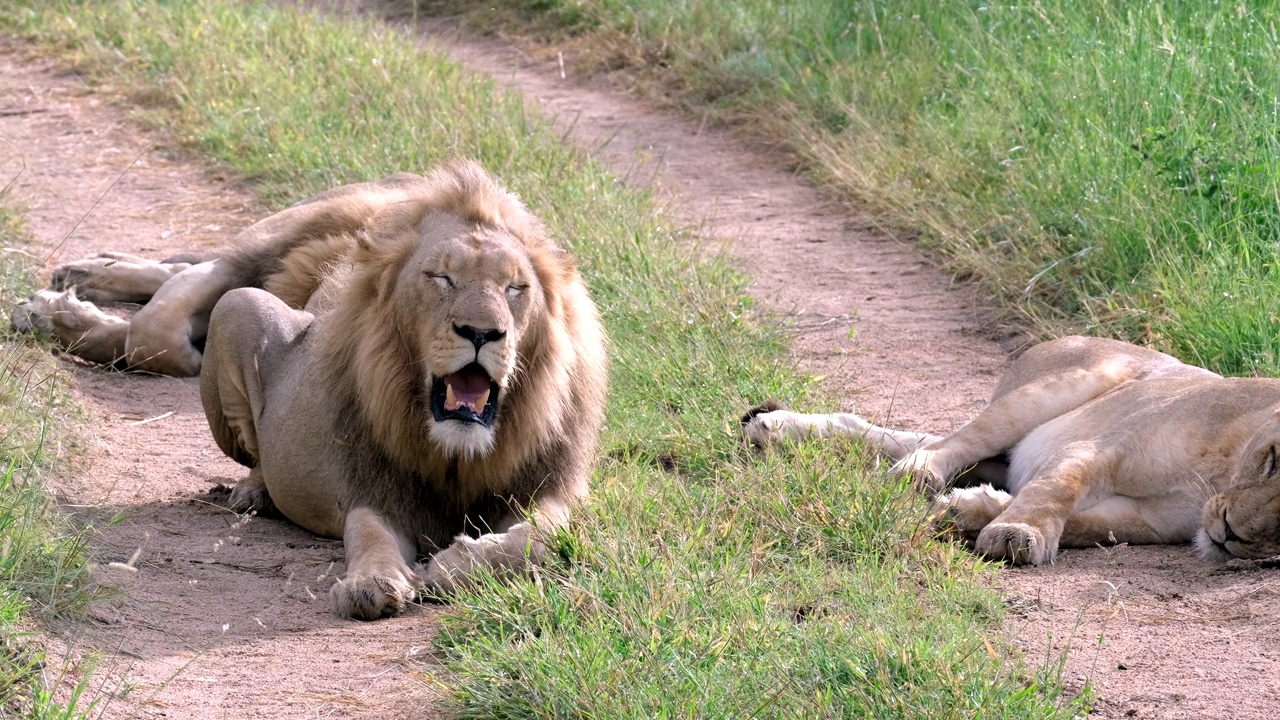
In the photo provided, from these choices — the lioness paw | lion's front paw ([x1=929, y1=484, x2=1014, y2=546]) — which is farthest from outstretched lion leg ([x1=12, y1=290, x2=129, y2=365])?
lion's front paw ([x1=929, y1=484, x2=1014, y2=546])

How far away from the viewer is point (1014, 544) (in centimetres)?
380

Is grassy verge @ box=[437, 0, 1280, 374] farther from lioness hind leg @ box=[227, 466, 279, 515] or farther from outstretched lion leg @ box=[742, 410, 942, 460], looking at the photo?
lioness hind leg @ box=[227, 466, 279, 515]

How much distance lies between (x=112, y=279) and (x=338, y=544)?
232 centimetres

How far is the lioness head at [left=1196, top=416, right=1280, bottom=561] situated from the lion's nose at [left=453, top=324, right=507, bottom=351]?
1.80 metres

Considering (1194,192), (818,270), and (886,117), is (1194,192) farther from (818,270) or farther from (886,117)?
(886,117)

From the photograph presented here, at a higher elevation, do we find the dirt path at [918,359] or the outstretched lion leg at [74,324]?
the dirt path at [918,359]

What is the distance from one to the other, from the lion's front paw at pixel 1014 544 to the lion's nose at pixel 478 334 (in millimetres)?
1326

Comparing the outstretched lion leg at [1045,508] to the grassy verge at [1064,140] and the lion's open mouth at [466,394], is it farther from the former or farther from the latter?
the lion's open mouth at [466,394]

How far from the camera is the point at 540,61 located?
35.3ft

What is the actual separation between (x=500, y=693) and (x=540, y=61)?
27.5ft

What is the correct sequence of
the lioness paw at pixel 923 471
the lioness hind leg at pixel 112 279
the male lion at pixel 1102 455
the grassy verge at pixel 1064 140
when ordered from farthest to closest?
the lioness hind leg at pixel 112 279 → the grassy verge at pixel 1064 140 → the lioness paw at pixel 923 471 → the male lion at pixel 1102 455

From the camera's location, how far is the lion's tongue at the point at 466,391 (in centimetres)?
365

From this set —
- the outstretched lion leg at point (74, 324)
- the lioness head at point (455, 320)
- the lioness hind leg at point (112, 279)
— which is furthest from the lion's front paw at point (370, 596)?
the lioness hind leg at point (112, 279)

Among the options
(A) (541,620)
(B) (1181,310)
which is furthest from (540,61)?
(A) (541,620)
